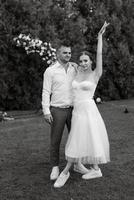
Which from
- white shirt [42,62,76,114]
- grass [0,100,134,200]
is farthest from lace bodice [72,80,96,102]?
grass [0,100,134,200]

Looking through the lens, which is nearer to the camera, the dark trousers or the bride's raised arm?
the bride's raised arm

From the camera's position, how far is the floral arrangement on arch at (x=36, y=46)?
12.9 meters

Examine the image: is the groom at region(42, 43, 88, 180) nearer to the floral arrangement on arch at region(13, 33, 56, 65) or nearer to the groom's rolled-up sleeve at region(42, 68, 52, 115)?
the groom's rolled-up sleeve at region(42, 68, 52, 115)

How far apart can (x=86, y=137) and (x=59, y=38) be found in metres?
10.5

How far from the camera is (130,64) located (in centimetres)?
1702

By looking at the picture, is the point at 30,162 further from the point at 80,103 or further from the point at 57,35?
the point at 57,35

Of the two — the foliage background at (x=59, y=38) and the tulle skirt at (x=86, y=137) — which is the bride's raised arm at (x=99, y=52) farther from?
the foliage background at (x=59, y=38)

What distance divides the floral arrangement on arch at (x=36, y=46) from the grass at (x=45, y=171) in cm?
462

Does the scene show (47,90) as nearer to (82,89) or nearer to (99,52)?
(82,89)

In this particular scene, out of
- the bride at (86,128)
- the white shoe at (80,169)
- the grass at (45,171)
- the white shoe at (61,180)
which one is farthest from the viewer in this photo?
the white shoe at (80,169)

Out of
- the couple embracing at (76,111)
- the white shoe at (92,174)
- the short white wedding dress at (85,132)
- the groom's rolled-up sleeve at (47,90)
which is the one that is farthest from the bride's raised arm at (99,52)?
the white shoe at (92,174)

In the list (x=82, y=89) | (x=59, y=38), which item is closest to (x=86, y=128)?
(x=82, y=89)

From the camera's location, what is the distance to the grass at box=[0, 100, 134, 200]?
4.42 metres

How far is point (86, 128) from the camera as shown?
4.90 m
